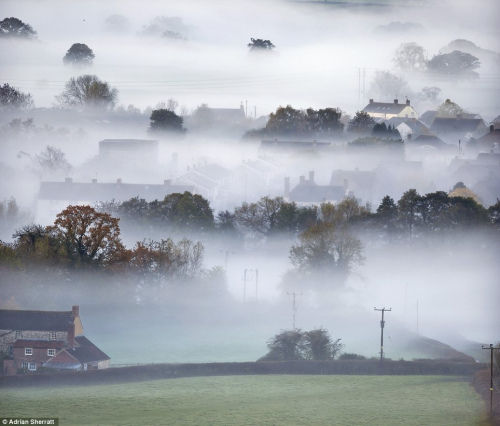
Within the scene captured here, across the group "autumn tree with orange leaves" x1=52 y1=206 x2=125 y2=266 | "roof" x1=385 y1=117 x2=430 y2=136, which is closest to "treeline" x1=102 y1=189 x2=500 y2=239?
"autumn tree with orange leaves" x1=52 y1=206 x2=125 y2=266

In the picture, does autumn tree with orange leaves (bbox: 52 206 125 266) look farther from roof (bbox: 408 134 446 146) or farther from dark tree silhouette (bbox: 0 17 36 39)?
roof (bbox: 408 134 446 146)

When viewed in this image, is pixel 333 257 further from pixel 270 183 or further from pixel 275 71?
pixel 275 71

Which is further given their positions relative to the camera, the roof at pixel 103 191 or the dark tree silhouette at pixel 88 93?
the dark tree silhouette at pixel 88 93

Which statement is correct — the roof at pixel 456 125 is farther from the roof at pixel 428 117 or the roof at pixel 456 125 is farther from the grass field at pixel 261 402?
the grass field at pixel 261 402

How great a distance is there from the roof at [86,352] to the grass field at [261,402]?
348 centimetres

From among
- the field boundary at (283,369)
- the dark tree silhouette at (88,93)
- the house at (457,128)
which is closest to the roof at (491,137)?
the house at (457,128)

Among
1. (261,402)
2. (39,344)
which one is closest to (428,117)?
(39,344)

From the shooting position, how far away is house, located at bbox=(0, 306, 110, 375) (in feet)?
136

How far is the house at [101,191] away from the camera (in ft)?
233

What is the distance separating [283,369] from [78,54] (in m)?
59.2

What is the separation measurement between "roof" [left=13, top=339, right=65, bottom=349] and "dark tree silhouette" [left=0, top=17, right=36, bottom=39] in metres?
52.9

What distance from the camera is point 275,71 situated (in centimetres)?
10181

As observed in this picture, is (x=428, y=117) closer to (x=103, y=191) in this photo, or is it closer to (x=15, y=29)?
(x=15, y=29)

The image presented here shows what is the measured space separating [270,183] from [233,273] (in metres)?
23.1
